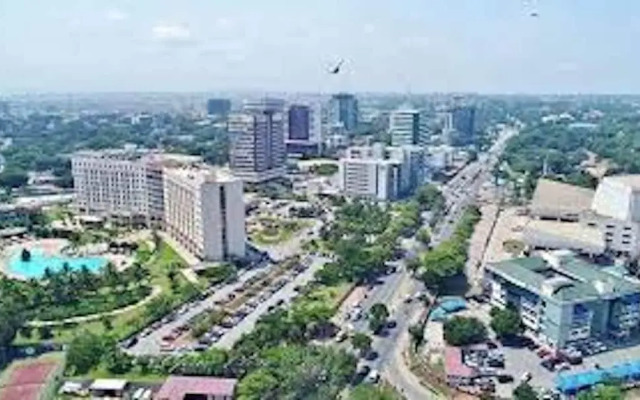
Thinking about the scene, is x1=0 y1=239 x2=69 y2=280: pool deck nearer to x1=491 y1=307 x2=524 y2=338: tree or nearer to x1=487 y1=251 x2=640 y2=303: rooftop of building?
x1=487 y1=251 x2=640 y2=303: rooftop of building

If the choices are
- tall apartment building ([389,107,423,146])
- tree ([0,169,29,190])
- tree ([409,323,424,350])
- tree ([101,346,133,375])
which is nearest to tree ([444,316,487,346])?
tree ([409,323,424,350])

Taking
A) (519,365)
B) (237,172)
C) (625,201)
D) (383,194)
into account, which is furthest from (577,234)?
(237,172)

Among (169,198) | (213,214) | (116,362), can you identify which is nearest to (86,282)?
(213,214)

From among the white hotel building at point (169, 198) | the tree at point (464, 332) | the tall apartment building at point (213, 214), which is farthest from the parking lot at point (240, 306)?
the tree at point (464, 332)

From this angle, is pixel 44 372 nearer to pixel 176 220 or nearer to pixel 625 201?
pixel 176 220

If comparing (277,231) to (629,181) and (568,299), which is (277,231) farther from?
(568,299)

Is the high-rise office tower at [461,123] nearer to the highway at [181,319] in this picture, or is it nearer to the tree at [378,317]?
the highway at [181,319]

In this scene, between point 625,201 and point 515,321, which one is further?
point 625,201
